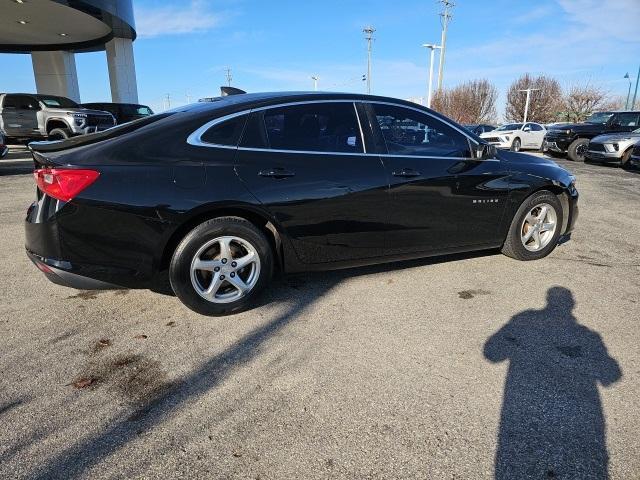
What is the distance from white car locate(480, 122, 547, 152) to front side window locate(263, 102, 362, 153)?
19.0m

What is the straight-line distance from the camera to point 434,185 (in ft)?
13.3

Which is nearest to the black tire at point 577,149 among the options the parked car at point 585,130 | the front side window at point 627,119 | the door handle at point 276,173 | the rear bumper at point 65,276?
the parked car at point 585,130

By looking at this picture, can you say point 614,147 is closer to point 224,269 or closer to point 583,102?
point 224,269

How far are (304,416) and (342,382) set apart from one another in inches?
14.4

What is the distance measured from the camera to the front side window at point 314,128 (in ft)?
11.7

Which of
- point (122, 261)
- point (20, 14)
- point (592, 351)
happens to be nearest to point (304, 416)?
point (122, 261)

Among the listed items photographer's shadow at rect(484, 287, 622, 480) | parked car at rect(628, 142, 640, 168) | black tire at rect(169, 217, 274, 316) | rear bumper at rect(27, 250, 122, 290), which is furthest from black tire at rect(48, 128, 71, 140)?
parked car at rect(628, 142, 640, 168)

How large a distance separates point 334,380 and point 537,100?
64.8m

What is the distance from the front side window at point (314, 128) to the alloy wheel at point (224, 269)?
2.67ft

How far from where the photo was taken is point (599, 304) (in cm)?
375

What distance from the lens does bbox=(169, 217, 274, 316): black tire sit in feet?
10.6

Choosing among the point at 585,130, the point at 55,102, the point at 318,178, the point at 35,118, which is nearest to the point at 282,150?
the point at 318,178

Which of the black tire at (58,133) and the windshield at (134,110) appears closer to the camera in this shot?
the black tire at (58,133)

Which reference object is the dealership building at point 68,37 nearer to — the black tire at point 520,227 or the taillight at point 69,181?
the taillight at point 69,181
